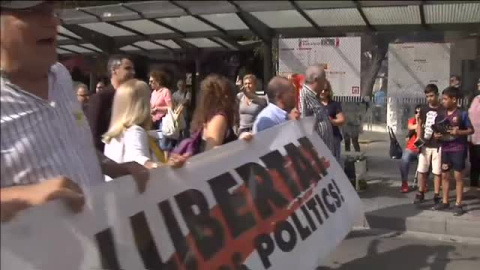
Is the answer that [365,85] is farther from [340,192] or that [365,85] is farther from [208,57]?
[340,192]

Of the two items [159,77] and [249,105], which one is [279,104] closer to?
[249,105]

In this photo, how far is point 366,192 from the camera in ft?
27.0

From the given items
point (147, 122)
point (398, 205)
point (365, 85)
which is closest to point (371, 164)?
point (365, 85)

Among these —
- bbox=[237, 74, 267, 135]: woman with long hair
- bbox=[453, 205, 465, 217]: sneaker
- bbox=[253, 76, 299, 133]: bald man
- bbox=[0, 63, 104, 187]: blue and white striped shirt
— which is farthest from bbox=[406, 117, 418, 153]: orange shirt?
bbox=[0, 63, 104, 187]: blue and white striped shirt

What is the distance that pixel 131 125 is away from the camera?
11.5 feet

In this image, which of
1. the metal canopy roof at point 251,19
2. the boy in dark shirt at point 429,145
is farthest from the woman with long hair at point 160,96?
the boy in dark shirt at point 429,145

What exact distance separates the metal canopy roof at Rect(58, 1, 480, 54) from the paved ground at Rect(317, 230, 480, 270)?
2.54 m

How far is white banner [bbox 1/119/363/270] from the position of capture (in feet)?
6.45

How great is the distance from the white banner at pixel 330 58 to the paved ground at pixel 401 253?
8.78ft

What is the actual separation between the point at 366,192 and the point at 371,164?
2274mm

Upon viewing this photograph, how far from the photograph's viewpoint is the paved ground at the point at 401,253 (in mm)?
5453

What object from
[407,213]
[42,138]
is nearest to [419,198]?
[407,213]

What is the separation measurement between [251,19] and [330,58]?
121cm

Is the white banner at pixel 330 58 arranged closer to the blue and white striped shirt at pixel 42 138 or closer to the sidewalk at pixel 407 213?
the sidewalk at pixel 407 213
